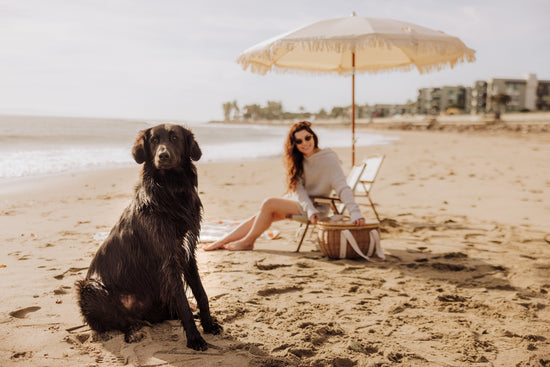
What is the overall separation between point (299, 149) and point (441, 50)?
190cm

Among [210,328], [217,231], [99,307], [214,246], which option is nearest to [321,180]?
[214,246]

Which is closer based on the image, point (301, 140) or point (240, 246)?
point (301, 140)

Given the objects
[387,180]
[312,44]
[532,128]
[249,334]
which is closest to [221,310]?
[249,334]

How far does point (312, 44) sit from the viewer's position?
4.59 m

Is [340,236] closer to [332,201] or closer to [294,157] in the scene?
[332,201]

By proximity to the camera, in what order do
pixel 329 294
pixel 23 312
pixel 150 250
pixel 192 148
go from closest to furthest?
pixel 150 250
pixel 192 148
pixel 23 312
pixel 329 294

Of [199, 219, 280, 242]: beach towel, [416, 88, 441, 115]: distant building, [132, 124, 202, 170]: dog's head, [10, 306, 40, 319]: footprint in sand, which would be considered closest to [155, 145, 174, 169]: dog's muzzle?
[132, 124, 202, 170]: dog's head

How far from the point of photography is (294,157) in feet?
15.9

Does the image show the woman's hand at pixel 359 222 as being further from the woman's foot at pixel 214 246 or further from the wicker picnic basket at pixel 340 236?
the woman's foot at pixel 214 246

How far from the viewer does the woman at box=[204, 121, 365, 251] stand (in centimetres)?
477

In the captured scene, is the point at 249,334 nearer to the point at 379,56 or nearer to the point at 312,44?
the point at 312,44

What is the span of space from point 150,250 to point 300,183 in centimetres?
255

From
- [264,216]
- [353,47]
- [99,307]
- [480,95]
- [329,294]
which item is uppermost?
[480,95]

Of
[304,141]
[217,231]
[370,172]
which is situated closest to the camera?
[304,141]
